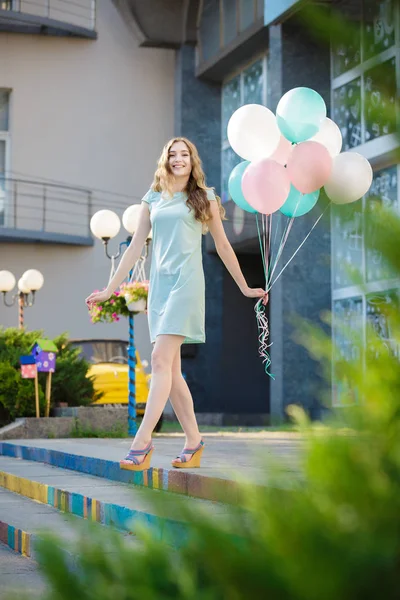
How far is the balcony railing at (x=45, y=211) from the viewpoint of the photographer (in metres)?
20.1

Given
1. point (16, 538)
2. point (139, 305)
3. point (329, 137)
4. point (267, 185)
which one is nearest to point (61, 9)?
point (139, 305)

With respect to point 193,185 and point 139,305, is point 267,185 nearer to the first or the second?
point 193,185

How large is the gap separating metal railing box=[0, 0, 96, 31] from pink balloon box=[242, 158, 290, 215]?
14.2 metres

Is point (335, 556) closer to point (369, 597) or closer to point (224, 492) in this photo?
point (369, 597)

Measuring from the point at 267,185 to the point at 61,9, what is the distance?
15079 millimetres

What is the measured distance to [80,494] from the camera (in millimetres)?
5023

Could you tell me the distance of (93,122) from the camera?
21031 mm

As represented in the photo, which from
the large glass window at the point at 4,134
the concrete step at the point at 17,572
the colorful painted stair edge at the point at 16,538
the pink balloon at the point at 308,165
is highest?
the large glass window at the point at 4,134

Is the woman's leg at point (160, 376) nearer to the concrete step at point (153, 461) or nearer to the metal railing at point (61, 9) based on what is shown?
the concrete step at point (153, 461)

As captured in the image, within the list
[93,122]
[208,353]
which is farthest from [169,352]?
[93,122]

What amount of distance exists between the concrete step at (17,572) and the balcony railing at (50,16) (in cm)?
1705

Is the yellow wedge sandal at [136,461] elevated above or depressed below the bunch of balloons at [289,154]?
below

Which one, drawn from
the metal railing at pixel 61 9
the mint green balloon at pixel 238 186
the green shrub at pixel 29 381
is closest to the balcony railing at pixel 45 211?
the metal railing at pixel 61 9

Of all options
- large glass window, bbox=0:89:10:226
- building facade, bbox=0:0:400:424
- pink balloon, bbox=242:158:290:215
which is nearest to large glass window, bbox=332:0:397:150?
pink balloon, bbox=242:158:290:215
